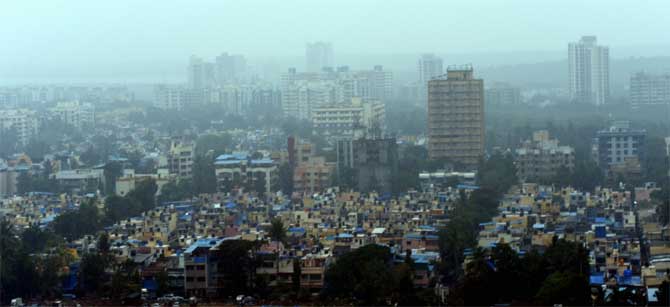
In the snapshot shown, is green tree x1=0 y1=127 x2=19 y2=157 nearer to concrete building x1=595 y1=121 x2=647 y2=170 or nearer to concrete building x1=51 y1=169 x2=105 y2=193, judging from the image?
concrete building x1=51 y1=169 x2=105 y2=193

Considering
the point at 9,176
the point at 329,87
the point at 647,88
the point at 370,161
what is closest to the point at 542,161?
the point at 370,161

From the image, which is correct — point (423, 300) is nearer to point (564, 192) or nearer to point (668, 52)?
point (564, 192)

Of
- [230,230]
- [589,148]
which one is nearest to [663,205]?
[230,230]

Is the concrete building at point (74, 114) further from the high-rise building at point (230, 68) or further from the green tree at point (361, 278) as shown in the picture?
the green tree at point (361, 278)

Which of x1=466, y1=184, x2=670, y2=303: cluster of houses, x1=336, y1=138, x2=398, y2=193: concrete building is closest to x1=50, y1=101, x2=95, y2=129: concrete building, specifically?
x1=336, y1=138, x2=398, y2=193: concrete building

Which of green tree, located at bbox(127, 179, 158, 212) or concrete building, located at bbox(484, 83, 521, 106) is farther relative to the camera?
concrete building, located at bbox(484, 83, 521, 106)

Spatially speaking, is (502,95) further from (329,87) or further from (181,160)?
(181,160)
